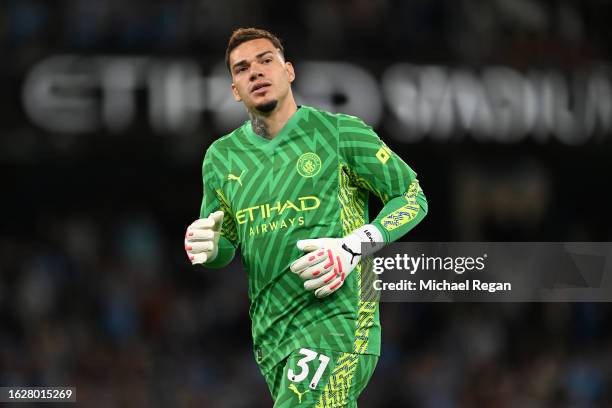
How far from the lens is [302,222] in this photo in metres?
5.31

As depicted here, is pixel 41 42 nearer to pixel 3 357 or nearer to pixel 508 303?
pixel 3 357

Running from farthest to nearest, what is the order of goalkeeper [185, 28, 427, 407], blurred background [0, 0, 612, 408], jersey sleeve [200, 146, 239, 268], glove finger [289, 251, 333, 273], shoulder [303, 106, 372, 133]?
blurred background [0, 0, 612, 408]
jersey sleeve [200, 146, 239, 268]
shoulder [303, 106, 372, 133]
goalkeeper [185, 28, 427, 407]
glove finger [289, 251, 333, 273]

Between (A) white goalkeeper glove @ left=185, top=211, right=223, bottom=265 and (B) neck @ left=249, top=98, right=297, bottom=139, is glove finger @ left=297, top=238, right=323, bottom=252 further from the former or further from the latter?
(B) neck @ left=249, top=98, right=297, bottom=139

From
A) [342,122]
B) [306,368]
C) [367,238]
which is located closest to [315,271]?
[367,238]

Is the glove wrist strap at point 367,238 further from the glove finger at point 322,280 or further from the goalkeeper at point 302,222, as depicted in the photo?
the glove finger at point 322,280

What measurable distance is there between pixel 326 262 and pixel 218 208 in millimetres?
840

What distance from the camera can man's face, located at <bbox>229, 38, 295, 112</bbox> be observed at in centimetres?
546

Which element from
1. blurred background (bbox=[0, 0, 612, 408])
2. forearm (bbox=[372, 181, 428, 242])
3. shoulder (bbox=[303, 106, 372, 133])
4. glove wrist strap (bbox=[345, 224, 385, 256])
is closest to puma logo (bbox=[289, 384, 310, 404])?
glove wrist strap (bbox=[345, 224, 385, 256])

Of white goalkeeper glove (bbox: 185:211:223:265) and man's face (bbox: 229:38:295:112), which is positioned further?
man's face (bbox: 229:38:295:112)

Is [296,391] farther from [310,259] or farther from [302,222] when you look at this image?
[302,222]

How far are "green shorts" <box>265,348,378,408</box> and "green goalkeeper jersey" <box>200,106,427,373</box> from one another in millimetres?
46

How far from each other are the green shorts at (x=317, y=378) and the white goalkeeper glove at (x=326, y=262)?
0.93ft

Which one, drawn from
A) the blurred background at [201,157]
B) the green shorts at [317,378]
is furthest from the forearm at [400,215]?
the blurred background at [201,157]

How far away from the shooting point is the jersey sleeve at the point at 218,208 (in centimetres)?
564
